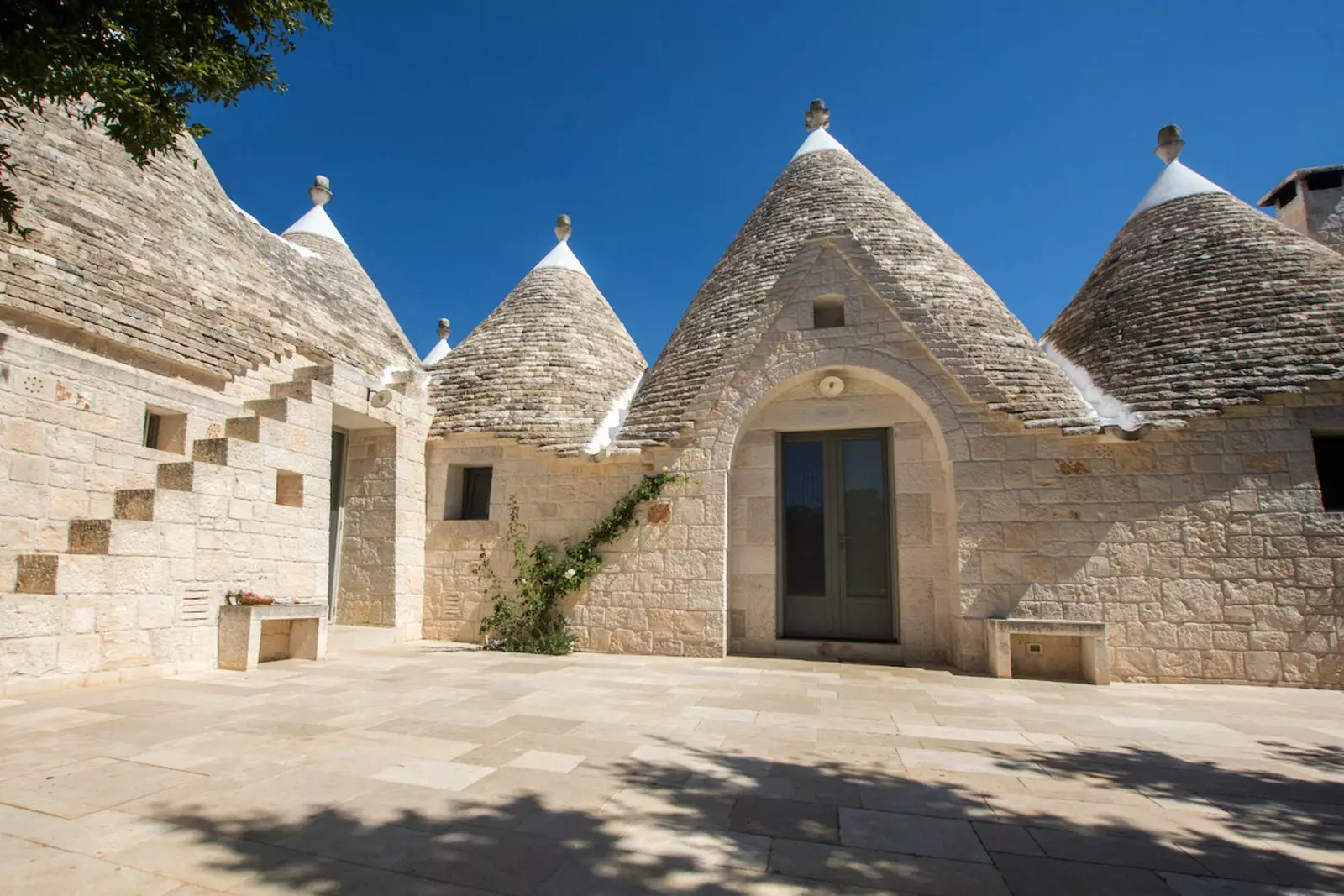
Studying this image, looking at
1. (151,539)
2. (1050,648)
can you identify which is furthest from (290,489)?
(1050,648)

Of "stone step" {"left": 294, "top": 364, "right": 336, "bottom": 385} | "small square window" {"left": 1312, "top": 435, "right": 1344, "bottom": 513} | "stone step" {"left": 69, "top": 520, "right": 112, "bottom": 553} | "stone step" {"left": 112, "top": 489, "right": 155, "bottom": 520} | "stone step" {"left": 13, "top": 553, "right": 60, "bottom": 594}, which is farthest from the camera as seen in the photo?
"stone step" {"left": 294, "top": 364, "right": 336, "bottom": 385}

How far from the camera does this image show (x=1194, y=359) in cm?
767

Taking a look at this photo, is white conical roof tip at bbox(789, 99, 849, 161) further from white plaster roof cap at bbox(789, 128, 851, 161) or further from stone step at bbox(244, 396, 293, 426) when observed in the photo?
stone step at bbox(244, 396, 293, 426)

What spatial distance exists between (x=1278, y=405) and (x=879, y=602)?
452 centimetres

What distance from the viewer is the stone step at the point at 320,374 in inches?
335

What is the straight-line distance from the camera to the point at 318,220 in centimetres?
1377

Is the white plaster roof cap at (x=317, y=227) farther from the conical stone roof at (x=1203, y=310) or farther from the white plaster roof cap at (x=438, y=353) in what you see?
the conical stone roof at (x=1203, y=310)

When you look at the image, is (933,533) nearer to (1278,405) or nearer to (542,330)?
(1278,405)

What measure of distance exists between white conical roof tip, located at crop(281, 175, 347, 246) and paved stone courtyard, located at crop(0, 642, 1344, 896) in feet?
34.5

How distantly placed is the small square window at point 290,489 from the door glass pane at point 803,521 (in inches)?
225

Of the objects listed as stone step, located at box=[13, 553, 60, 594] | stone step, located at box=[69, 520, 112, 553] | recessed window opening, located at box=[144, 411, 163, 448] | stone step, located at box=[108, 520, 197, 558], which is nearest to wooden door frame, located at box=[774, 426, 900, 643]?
stone step, located at box=[108, 520, 197, 558]

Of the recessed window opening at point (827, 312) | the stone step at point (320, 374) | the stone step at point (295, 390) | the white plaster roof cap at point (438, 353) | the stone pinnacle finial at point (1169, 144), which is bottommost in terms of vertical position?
the stone step at point (295, 390)

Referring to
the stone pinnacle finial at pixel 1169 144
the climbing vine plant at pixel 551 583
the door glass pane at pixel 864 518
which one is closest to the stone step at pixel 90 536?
the climbing vine plant at pixel 551 583

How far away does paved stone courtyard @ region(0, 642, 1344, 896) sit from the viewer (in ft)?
7.84
